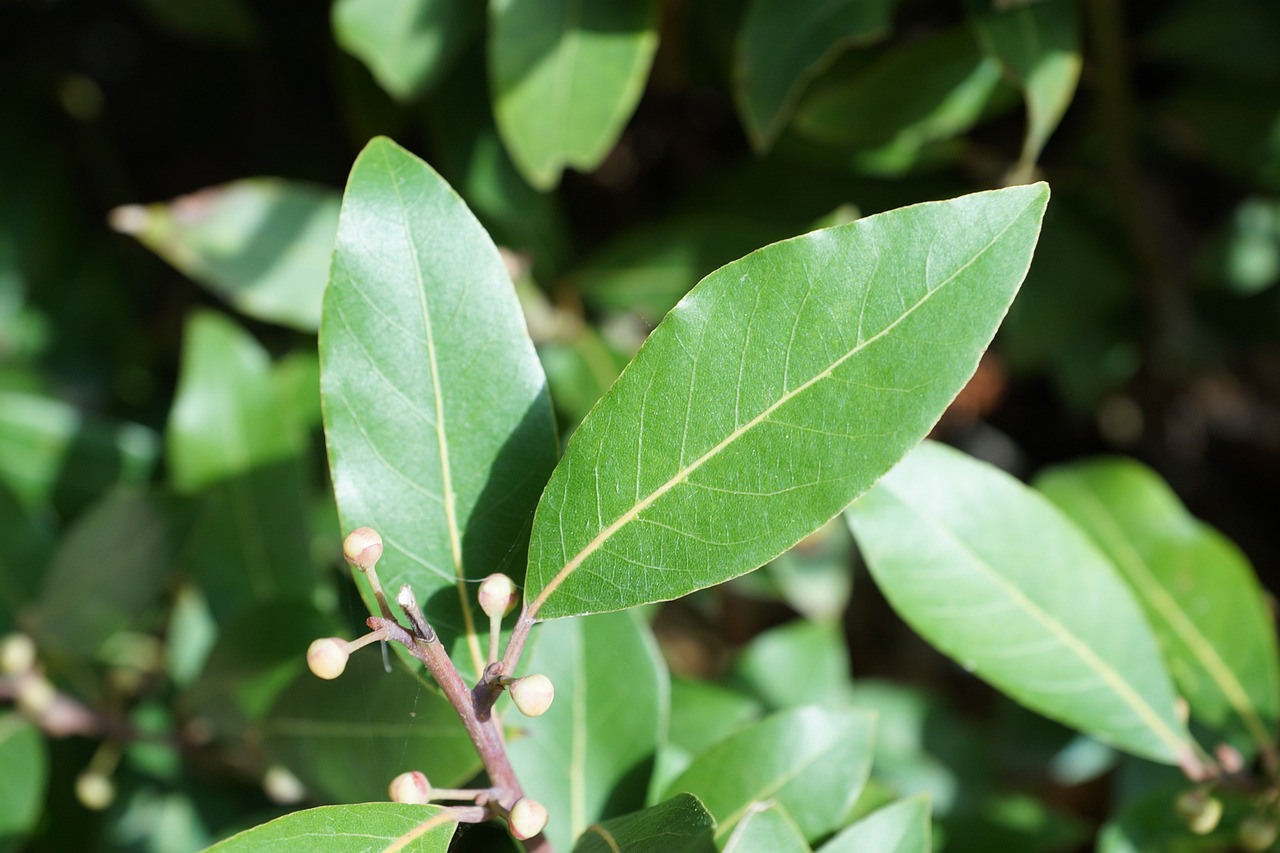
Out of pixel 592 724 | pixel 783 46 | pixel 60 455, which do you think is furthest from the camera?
pixel 60 455

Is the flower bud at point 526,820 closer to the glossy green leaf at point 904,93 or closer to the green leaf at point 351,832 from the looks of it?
the green leaf at point 351,832

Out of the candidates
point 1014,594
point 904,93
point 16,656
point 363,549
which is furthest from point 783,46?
point 16,656

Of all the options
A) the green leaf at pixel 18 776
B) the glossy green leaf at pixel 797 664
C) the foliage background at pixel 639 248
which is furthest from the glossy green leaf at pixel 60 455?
the glossy green leaf at pixel 797 664

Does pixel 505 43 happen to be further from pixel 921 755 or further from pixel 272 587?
pixel 921 755

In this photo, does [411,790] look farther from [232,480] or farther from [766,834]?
[232,480]

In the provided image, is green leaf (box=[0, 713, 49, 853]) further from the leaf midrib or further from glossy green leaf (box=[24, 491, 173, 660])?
the leaf midrib

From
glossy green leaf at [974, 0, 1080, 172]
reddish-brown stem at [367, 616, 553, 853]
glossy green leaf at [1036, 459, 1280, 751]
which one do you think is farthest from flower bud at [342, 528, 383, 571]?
glossy green leaf at [1036, 459, 1280, 751]

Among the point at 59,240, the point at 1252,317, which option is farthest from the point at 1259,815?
the point at 59,240
